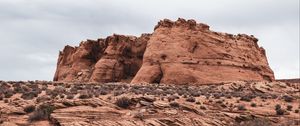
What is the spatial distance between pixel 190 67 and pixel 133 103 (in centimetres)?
2382

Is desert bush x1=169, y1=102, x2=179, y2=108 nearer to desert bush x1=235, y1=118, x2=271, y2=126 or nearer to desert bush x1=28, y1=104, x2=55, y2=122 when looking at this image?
desert bush x1=235, y1=118, x2=271, y2=126

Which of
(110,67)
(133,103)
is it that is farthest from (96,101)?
(110,67)

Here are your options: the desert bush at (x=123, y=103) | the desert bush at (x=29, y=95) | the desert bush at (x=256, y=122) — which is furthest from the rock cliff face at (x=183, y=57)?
the desert bush at (x=123, y=103)

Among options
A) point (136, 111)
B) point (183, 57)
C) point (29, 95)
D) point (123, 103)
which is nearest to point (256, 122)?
point (136, 111)

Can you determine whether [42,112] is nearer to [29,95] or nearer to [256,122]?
[29,95]

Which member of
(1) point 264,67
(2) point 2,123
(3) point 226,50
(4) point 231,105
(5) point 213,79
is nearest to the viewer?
(2) point 2,123

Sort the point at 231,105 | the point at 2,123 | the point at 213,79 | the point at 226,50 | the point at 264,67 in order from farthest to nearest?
the point at 264,67, the point at 226,50, the point at 213,79, the point at 231,105, the point at 2,123

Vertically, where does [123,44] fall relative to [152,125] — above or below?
above

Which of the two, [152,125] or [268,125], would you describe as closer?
[152,125]

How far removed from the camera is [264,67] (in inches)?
2185

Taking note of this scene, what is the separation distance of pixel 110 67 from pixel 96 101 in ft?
114

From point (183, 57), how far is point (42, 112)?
91.5ft

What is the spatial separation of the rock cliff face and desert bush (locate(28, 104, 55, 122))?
83.2ft

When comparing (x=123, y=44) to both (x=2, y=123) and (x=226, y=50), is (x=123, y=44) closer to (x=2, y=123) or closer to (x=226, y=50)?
(x=226, y=50)
